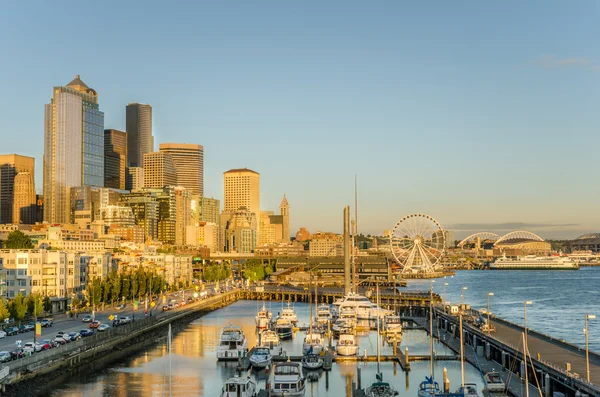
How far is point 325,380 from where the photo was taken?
203 ft

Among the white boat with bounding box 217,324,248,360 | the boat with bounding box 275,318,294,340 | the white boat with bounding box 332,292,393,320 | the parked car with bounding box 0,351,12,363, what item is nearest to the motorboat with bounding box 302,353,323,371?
the white boat with bounding box 217,324,248,360

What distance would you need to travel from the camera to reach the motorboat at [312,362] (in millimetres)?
64875

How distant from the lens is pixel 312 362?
6562cm

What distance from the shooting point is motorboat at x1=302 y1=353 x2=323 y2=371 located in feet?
213

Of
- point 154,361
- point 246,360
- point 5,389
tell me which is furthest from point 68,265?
point 5,389

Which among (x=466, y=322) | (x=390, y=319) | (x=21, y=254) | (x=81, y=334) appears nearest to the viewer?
(x=81, y=334)

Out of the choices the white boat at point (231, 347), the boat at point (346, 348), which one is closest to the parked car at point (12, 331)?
the white boat at point (231, 347)

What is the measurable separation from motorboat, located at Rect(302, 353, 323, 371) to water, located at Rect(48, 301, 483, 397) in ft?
Result: 2.65

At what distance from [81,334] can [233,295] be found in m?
88.7

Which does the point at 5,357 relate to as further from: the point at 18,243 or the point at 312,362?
the point at 18,243

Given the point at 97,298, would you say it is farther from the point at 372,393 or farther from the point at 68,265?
the point at 372,393

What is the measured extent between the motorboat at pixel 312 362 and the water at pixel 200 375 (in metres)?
0.81

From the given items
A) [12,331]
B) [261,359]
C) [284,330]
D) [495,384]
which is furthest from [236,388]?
[284,330]

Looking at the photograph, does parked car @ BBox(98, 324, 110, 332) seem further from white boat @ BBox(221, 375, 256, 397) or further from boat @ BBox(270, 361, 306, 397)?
white boat @ BBox(221, 375, 256, 397)
